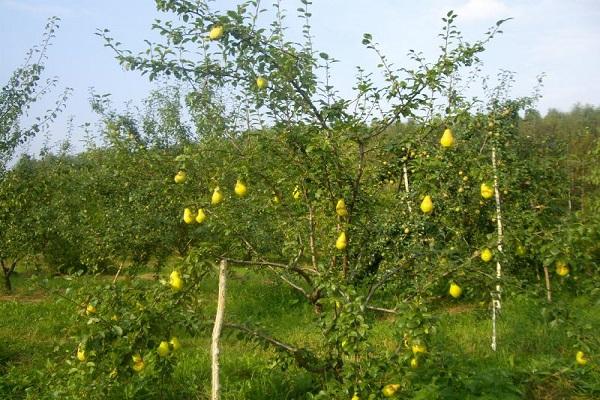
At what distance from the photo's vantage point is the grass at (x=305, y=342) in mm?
3283

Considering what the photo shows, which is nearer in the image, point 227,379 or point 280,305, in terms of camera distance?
point 227,379

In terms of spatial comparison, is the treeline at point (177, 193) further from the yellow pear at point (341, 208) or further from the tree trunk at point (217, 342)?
the tree trunk at point (217, 342)

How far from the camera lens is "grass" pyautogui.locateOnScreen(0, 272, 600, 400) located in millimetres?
3283

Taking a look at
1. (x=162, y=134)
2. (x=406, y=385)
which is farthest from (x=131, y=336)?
(x=162, y=134)

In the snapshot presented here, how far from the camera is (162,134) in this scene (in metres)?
8.85

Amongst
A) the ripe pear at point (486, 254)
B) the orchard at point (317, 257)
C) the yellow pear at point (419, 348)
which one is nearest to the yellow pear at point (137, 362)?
the orchard at point (317, 257)

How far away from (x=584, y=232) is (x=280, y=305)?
211 inches

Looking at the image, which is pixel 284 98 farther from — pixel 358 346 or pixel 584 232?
pixel 584 232

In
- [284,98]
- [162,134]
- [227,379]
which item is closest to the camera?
[284,98]

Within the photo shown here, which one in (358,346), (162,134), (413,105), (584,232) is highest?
(162,134)

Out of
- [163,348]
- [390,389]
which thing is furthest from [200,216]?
[390,389]

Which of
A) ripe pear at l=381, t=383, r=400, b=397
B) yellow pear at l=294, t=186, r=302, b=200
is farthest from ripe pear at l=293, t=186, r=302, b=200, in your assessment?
ripe pear at l=381, t=383, r=400, b=397

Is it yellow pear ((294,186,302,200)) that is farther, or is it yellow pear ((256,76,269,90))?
yellow pear ((294,186,302,200))

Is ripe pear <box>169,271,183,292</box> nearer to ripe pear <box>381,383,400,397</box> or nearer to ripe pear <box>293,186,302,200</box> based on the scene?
ripe pear <box>293,186,302,200</box>
